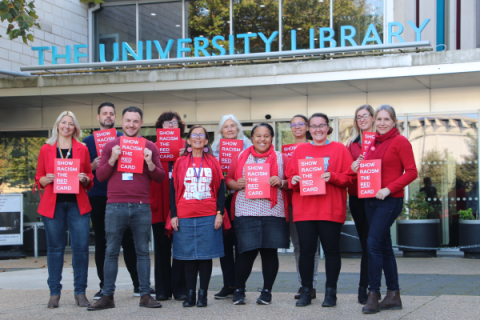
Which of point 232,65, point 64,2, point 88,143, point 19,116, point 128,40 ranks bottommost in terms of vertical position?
point 88,143

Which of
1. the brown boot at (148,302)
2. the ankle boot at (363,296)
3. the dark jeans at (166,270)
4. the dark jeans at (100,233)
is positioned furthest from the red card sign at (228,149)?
the ankle boot at (363,296)

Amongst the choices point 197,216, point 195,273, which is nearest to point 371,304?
point 195,273

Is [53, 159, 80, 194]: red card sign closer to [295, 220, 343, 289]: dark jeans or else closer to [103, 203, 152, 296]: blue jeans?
[103, 203, 152, 296]: blue jeans

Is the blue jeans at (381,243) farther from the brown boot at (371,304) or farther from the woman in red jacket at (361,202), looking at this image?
the woman in red jacket at (361,202)

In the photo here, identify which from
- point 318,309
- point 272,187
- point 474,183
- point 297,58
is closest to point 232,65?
point 297,58

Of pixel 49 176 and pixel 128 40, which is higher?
pixel 128 40

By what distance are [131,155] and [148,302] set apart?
1.48 m

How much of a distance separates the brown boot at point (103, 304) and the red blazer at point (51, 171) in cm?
90

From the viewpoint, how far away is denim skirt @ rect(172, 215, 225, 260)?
545 cm

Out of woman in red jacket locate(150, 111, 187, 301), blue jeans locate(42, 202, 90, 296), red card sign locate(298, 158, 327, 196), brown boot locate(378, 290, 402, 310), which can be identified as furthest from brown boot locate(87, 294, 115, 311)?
brown boot locate(378, 290, 402, 310)

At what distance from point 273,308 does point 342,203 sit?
1.23 metres

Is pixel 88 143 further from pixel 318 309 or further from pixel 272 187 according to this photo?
pixel 318 309

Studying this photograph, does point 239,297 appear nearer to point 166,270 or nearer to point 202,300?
point 202,300

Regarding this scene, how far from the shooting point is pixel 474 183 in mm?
11727
